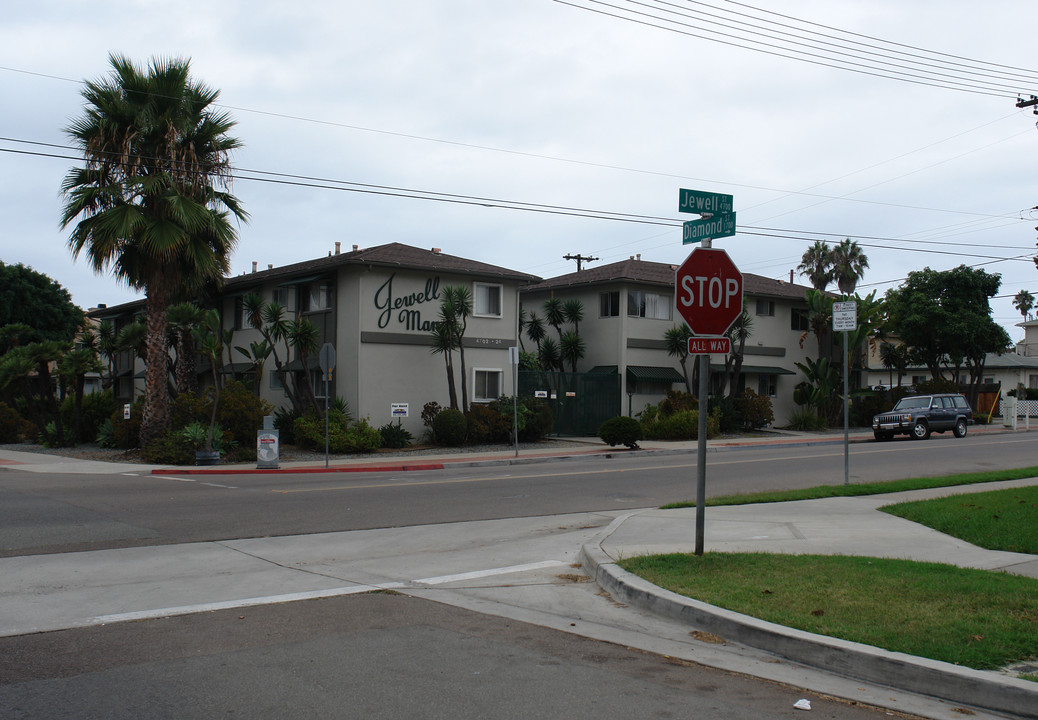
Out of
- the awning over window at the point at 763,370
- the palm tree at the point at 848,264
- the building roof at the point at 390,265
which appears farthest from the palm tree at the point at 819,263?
the building roof at the point at 390,265

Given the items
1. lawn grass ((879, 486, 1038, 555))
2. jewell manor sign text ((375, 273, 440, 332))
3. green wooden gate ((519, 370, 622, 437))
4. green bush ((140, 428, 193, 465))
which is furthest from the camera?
green wooden gate ((519, 370, 622, 437))

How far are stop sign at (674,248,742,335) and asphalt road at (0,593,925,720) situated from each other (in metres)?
3.17

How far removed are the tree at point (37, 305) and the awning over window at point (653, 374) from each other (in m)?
37.5

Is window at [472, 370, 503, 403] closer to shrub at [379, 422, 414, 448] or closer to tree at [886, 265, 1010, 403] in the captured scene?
shrub at [379, 422, 414, 448]

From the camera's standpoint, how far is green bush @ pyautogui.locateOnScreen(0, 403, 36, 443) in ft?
106

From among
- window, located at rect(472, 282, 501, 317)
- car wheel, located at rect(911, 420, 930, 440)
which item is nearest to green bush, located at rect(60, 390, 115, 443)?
window, located at rect(472, 282, 501, 317)

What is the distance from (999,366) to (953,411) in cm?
2811

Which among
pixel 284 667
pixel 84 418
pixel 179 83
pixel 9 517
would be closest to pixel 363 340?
pixel 179 83

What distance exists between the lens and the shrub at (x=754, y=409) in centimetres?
3691

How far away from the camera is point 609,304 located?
36.5 m

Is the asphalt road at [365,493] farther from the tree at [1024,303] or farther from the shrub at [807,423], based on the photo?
the tree at [1024,303]

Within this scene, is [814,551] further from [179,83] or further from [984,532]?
[179,83]

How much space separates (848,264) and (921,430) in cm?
2248

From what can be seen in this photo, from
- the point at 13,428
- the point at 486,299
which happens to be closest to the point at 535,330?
the point at 486,299
